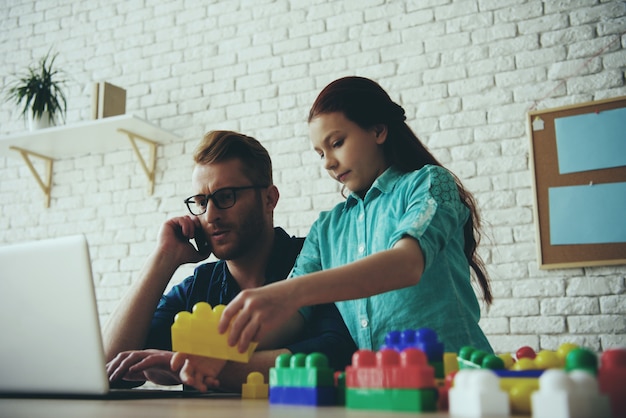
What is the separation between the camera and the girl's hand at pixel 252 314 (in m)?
0.82

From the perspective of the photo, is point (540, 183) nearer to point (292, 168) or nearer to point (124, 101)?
point (292, 168)

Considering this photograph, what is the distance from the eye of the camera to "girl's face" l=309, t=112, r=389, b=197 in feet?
4.66

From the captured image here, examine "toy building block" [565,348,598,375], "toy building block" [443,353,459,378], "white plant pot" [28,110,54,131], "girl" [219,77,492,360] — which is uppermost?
"white plant pot" [28,110,54,131]

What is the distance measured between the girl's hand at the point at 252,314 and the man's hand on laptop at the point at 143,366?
1.35 feet

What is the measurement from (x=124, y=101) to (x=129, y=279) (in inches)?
42.2

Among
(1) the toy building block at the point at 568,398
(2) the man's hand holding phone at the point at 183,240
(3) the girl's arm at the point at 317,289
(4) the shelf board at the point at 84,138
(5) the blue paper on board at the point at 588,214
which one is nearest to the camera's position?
(1) the toy building block at the point at 568,398

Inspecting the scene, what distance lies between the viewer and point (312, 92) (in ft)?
10.2

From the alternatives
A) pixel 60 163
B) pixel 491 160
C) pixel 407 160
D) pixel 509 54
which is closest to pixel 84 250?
pixel 407 160

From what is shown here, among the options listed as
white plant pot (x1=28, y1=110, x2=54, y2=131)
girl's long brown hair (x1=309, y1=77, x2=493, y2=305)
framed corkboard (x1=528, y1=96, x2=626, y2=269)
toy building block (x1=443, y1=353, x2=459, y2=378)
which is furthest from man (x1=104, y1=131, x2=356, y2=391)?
white plant pot (x1=28, y1=110, x2=54, y2=131)

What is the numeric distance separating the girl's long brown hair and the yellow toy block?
0.71m

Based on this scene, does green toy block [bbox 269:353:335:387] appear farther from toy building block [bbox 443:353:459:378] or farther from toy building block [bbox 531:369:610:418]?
toy building block [bbox 531:369:610:418]

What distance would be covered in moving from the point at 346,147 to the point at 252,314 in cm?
69

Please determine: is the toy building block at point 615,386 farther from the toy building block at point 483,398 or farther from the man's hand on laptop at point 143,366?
the man's hand on laptop at point 143,366

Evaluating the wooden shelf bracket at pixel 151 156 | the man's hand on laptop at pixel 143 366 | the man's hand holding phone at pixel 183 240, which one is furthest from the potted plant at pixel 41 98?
the man's hand on laptop at pixel 143 366
